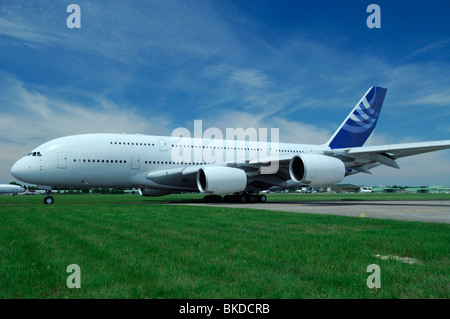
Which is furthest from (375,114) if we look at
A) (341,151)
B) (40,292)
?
(40,292)

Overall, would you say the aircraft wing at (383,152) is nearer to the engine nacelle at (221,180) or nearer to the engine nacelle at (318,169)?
the engine nacelle at (318,169)

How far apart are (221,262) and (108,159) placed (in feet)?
58.2

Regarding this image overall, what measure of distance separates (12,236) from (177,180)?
1520 centimetres

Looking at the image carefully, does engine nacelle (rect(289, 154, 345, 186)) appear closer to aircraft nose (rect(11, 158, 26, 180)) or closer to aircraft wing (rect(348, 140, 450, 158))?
aircraft wing (rect(348, 140, 450, 158))

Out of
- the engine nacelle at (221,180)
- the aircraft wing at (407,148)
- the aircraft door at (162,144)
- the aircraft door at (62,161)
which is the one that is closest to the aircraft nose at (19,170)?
the aircraft door at (62,161)

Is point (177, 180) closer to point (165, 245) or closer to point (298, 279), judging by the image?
point (165, 245)

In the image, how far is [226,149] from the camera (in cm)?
2436

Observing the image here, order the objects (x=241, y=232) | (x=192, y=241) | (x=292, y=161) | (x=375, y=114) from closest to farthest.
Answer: (x=192, y=241) < (x=241, y=232) < (x=292, y=161) < (x=375, y=114)

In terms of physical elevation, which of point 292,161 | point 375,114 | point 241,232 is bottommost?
point 241,232

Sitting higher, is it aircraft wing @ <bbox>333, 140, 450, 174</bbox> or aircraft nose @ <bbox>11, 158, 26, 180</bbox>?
aircraft wing @ <bbox>333, 140, 450, 174</bbox>

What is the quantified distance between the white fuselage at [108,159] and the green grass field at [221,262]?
13406 mm

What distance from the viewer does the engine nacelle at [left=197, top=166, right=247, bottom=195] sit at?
18891mm

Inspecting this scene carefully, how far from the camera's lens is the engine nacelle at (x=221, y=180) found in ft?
62.0

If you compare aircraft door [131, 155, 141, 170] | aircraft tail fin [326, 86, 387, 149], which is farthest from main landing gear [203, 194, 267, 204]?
aircraft tail fin [326, 86, 387, 149]
